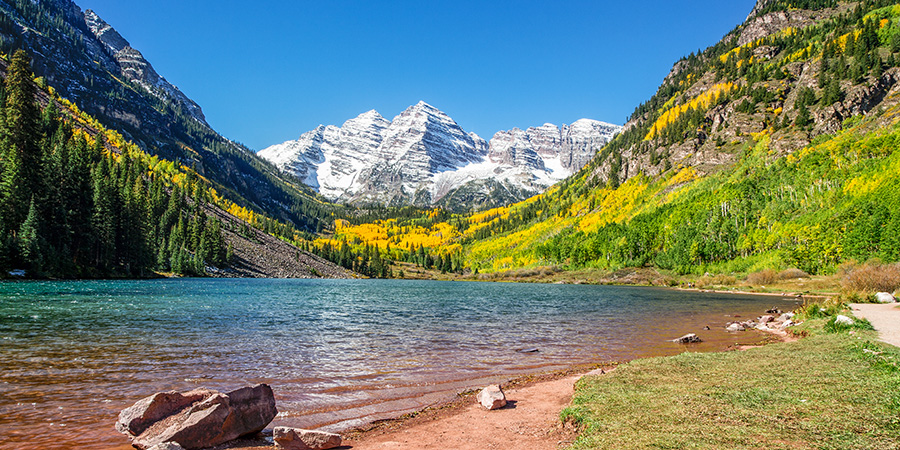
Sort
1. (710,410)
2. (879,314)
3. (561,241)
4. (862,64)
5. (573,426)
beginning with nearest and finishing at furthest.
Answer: (710,410) → (573,426) → (879,314) → (862,64) → (561,241)

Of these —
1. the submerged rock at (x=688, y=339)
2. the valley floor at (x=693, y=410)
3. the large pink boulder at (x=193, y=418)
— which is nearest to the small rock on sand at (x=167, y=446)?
the large pink boulder at (x=193, y=418)

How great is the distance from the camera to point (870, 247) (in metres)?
71.3

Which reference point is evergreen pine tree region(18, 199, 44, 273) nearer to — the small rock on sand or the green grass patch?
the small rock on sand

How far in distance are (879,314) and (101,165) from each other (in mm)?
141762

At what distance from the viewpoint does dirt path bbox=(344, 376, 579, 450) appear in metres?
10.5

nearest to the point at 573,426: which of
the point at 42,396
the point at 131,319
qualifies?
the point at 42,396

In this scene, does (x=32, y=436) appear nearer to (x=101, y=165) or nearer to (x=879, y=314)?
(x=879, y=314)

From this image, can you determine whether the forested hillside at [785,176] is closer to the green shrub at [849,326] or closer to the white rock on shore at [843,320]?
the white rock on shore at [843,320]

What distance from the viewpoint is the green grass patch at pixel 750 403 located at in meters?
8.25

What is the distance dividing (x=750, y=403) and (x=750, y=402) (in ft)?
0.32

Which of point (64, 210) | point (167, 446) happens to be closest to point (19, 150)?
point (64, 210)

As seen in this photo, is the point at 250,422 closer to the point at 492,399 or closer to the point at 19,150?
the point at 492,399

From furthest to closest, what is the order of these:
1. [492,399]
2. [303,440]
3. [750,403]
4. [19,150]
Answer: [19,150] → [492,399] → [750,403] → [303,440]

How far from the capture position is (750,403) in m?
10.7
